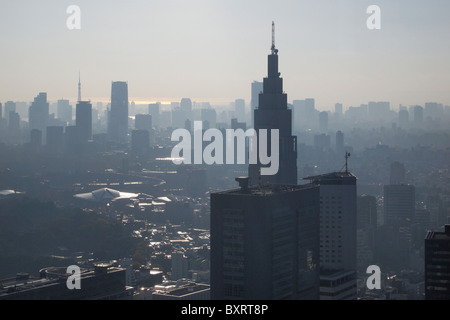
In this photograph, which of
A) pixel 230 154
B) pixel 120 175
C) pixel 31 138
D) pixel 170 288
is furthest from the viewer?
pixel 31 138

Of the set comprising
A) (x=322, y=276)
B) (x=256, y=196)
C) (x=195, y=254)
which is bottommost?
(x=195, y=254)

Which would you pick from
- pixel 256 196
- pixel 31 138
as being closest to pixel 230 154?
pixel 31 138

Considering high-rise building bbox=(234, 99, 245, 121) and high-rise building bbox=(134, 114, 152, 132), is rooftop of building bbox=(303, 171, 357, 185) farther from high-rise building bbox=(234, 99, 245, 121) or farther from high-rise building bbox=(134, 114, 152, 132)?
high-rise building bbox=(134, 114, 152, 132)

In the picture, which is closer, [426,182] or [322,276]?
[322,276]

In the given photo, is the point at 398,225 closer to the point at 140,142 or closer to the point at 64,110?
the point at 140,142

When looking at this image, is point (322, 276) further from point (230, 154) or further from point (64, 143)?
point (64, 143)

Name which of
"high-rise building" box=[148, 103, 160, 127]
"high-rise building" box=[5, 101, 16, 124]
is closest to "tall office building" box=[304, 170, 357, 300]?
"high-rise building" box=[5, 101, 16, 124]
